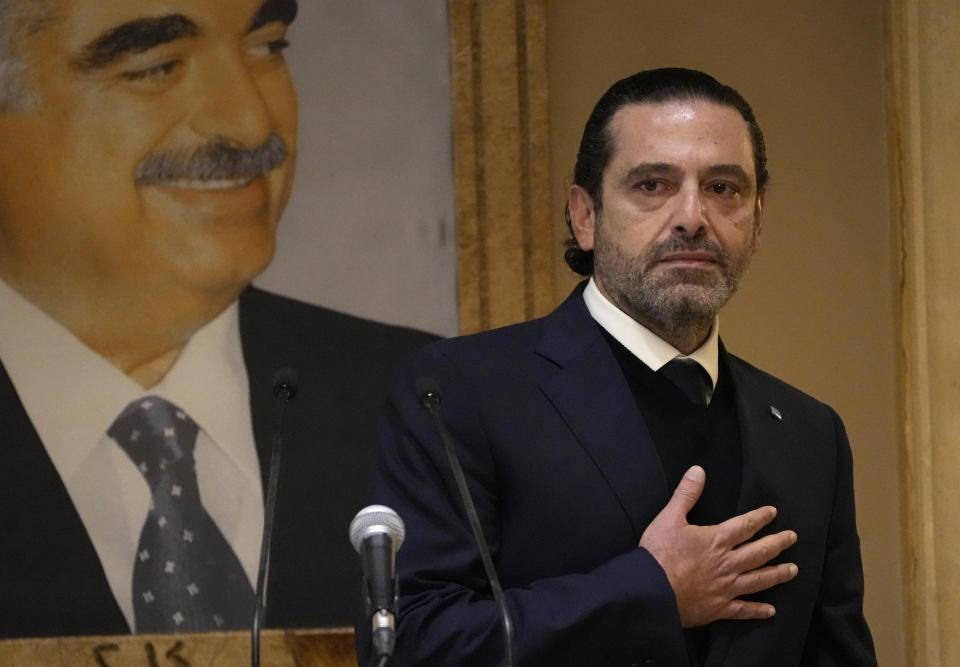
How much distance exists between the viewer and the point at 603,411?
2420 mm

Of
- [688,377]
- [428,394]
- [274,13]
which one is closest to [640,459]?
[688,377]

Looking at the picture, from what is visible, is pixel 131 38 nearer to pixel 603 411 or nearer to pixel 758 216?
pixel 758 216

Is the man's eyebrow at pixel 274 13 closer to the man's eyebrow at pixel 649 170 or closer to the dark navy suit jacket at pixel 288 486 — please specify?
the dark navy suit jacket at pixel 288 486

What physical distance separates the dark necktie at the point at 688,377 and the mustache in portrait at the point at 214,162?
5.89ft

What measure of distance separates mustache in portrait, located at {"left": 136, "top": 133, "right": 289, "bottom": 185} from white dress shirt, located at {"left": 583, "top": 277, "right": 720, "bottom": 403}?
1.64m

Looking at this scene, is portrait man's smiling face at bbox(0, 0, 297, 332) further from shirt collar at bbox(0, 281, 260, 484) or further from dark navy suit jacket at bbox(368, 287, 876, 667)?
dark navy suit jacket at bbox(368, 287, 876, 667)

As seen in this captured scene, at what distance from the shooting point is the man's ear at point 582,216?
2.71 m

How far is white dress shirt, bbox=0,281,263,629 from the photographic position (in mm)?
3779

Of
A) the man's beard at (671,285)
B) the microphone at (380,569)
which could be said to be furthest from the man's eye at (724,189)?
the microphone at (380,569)

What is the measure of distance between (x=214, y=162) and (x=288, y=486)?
0.90 metres

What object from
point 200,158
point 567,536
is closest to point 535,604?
point 567,536

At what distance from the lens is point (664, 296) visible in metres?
2.49

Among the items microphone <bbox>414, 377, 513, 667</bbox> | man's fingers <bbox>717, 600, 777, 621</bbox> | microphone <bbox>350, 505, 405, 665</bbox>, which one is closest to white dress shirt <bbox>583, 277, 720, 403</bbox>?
man's fingers <bbox>717, 600, 777, 621</bbox>

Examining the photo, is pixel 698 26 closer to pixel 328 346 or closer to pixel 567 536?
pixel 328 346
